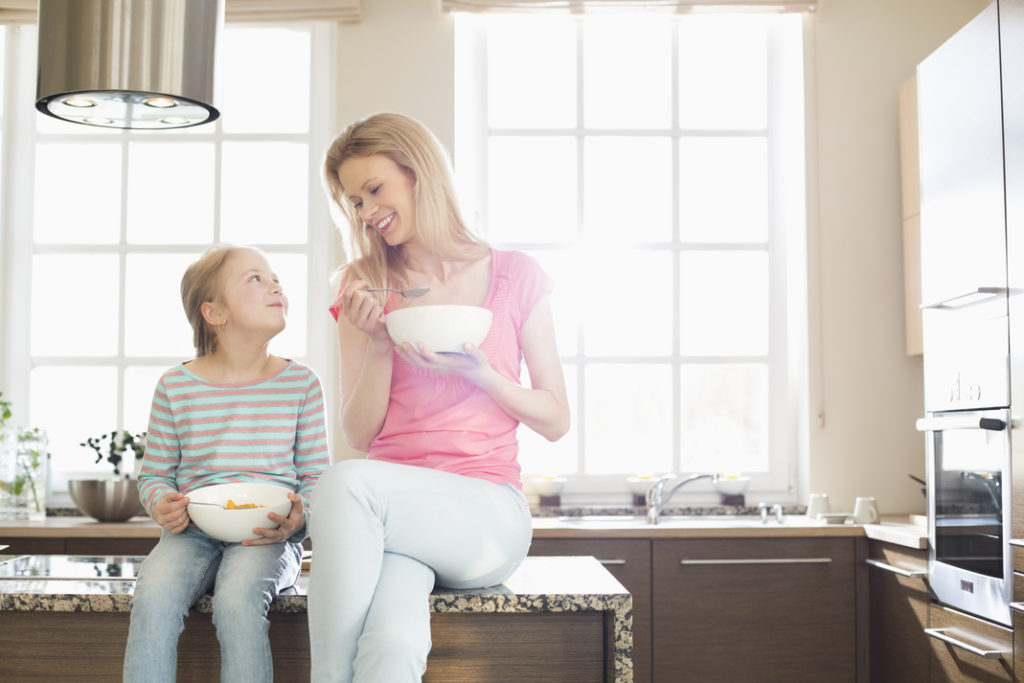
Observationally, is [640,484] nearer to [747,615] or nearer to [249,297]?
[747,615]

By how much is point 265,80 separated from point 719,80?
1604mm

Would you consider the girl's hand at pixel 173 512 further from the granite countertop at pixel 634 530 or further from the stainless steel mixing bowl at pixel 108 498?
the stainless steel mixing bowl at pixel 108 498

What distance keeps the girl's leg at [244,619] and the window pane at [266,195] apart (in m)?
2.24

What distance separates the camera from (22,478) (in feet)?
10.5

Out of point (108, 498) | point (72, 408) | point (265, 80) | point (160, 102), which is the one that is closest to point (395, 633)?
point (160, 102)

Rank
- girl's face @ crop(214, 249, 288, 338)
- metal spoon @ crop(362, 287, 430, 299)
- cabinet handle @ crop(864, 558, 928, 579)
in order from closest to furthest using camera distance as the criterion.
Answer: metal spoon @ crop(362, 287, 430, 299) < girl's face @ crop(214, 249, 288, 338) < cabinet handle @ crop(864, 558, 928, 579)

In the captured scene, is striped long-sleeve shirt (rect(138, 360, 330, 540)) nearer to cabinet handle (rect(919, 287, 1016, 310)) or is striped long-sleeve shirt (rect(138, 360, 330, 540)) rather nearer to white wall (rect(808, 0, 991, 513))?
cabinet handle (rect(919, 287, 1016, 310))

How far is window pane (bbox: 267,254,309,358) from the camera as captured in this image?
3576 mm

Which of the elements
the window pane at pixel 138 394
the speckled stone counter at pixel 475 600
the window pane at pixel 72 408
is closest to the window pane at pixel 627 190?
the window pane at pixel 138 394

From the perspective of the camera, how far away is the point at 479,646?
149 cm

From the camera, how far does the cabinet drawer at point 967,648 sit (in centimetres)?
229

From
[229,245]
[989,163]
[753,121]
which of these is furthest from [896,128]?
[229,245]

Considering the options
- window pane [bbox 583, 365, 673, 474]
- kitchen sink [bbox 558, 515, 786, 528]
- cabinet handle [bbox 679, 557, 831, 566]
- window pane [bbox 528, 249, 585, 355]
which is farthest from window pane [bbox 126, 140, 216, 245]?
cabinet handle [bbox 679, 557, 831, 566]

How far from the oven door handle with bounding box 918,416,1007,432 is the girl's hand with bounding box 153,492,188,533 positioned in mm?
1706
